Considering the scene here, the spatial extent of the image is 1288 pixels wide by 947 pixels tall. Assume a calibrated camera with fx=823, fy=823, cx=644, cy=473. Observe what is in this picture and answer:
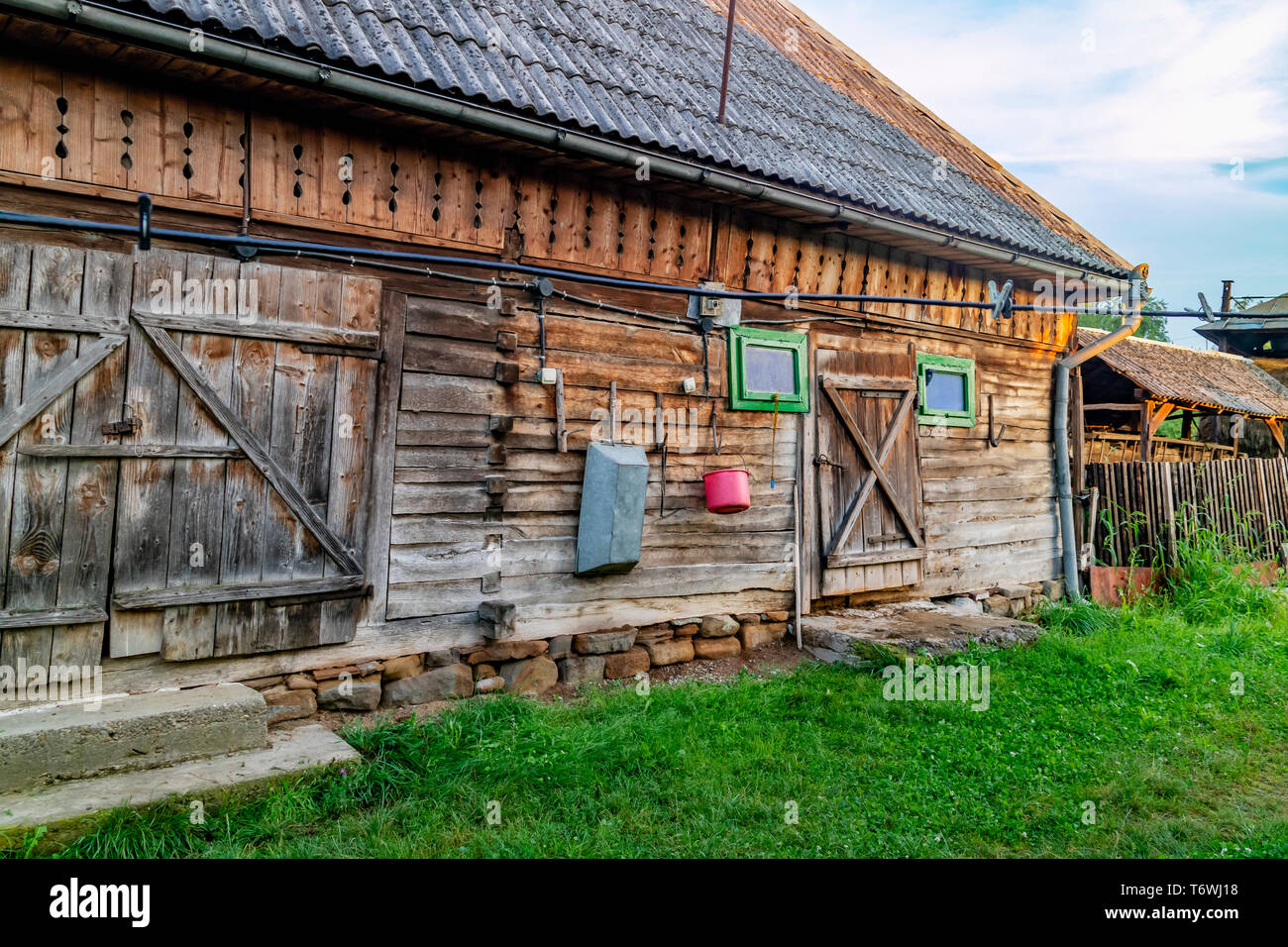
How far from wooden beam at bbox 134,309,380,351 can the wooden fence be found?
345 inches

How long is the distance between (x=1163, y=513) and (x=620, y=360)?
771 cm

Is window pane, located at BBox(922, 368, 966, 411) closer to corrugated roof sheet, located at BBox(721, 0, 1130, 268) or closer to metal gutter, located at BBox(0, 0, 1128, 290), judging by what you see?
metal gutter, located at BBox(0, 0, 1128, 290)

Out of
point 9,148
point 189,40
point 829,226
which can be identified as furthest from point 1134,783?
point 9,148

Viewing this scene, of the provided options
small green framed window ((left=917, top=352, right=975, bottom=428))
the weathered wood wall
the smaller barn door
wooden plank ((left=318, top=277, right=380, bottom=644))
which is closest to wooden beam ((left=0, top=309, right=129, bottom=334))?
the weathered wood wall

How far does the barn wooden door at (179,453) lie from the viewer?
3.98m

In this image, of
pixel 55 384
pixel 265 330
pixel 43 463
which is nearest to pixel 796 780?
pixel 265 330

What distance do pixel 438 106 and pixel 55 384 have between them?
2.47m

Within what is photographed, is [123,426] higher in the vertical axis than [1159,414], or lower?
lower

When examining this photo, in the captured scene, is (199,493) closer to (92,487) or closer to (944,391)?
(92,487)

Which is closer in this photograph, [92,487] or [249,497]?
[92,487]

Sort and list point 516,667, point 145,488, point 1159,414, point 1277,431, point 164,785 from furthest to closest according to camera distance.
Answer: point 1277,431 < point 1159,414 < point 516,667 < point 145,488 < point 164,785

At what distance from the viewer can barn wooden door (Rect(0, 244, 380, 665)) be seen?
398 centimetres

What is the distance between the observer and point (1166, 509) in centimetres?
998
